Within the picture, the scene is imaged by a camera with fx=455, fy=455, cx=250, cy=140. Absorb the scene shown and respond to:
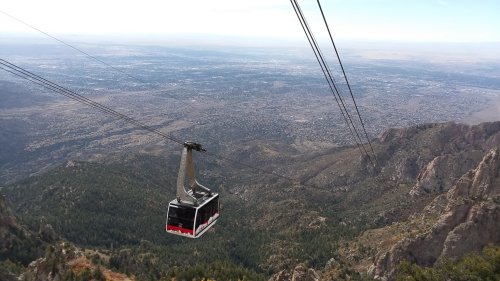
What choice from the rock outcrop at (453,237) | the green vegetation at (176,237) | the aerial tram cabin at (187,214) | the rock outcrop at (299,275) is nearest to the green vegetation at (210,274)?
the green vegetation at (176,237)

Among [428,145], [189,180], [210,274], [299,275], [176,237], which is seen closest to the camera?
[189,180]

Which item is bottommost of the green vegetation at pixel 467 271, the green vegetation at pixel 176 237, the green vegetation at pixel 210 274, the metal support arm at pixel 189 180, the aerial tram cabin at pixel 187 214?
the green vegetation at pixel 176 237

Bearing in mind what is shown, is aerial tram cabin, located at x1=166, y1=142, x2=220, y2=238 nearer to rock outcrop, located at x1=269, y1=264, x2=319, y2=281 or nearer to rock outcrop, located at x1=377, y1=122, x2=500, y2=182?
rock outcrop, located at x1=269, y1=264, x2=319, y2=281

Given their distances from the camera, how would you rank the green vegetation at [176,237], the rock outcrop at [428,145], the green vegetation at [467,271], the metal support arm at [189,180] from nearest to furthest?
the metal support arm at [189,180], the green vegetation at [467,271], the green vegetation at [176,237], the rock outcrop at [428,145]

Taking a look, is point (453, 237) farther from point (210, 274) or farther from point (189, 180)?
point (189, 180)

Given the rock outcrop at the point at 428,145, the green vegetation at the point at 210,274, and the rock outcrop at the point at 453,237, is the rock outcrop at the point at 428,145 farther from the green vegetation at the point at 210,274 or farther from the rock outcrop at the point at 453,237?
the green vegetation at the point at 210,274

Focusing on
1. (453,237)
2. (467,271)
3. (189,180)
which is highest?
(189,180)

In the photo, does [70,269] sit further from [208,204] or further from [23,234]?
[208,204]

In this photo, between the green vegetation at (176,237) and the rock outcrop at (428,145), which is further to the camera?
the rock outcrop at (428,145)

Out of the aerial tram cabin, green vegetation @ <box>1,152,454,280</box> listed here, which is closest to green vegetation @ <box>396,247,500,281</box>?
green vegetation @ <box>1,152,454,280</box>

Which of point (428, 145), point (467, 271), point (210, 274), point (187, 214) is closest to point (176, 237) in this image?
point (210, 274)

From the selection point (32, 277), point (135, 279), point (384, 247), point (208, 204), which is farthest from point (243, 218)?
point (208, 204)
